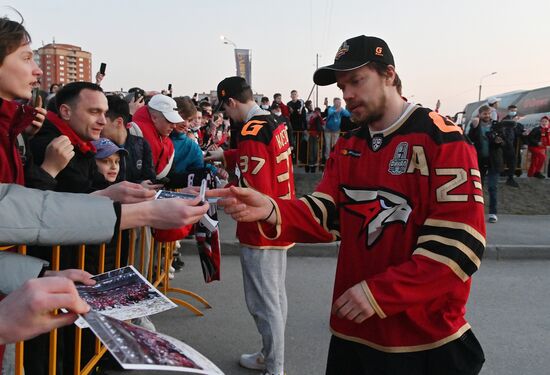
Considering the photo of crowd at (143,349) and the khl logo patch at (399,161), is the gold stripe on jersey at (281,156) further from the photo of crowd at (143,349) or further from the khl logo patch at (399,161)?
the photo of crowd at (143,349)

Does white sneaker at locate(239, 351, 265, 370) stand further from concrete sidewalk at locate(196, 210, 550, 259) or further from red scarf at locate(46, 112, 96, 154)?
concrete sidewalk at locate(196, 210, 550, 259)

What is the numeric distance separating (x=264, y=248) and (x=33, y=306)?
2.57 meters

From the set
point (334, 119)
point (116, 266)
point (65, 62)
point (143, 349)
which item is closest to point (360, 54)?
point (143, 349)

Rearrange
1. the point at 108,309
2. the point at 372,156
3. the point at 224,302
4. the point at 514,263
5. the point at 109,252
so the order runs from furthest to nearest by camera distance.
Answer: the point at 514,263, the point at 224,302, the point at 109,252, the point at 372,156, the point at 108,309

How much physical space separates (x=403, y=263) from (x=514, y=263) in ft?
20.8

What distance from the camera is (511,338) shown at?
4.54 m

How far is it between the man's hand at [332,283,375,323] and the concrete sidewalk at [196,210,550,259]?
5.51 m

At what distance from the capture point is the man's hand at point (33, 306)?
3.73 feet

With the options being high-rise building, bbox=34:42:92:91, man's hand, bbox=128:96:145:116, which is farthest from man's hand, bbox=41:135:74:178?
high-rise building, bbox=34:42:92:91

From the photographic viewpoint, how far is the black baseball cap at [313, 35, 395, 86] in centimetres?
212

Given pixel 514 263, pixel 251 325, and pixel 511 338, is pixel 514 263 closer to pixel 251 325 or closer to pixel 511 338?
pixel 511 338

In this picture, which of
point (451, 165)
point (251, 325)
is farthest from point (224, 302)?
point (451, 165)

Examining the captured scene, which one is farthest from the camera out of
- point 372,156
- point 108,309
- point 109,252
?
point 109,252

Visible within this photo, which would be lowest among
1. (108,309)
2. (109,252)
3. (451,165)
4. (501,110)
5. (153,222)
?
(109,252)
